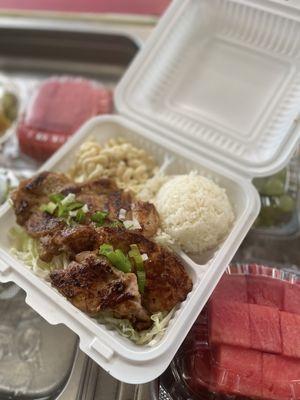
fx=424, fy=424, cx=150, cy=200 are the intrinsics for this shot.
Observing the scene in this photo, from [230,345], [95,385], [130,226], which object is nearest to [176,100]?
[130,226]

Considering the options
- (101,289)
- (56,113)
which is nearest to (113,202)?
(101,289)

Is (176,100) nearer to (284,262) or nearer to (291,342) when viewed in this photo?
(284,262)

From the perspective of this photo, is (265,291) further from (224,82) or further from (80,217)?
(224,82)

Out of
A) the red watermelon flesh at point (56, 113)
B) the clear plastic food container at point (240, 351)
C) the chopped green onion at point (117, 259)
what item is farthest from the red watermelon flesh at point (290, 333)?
the red watermelon flesh at point (56, 113)

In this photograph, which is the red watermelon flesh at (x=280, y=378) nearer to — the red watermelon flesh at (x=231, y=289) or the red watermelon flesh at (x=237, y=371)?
the red watermelon flesh at (x=237, y=371)

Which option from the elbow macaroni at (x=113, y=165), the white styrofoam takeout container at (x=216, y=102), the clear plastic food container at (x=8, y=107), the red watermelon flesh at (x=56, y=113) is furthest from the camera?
the clear plastic food container at (x=8, y=107)

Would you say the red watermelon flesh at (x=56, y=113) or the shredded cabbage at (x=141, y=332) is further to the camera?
the red watermelon flesh at (x=56, y=113)
